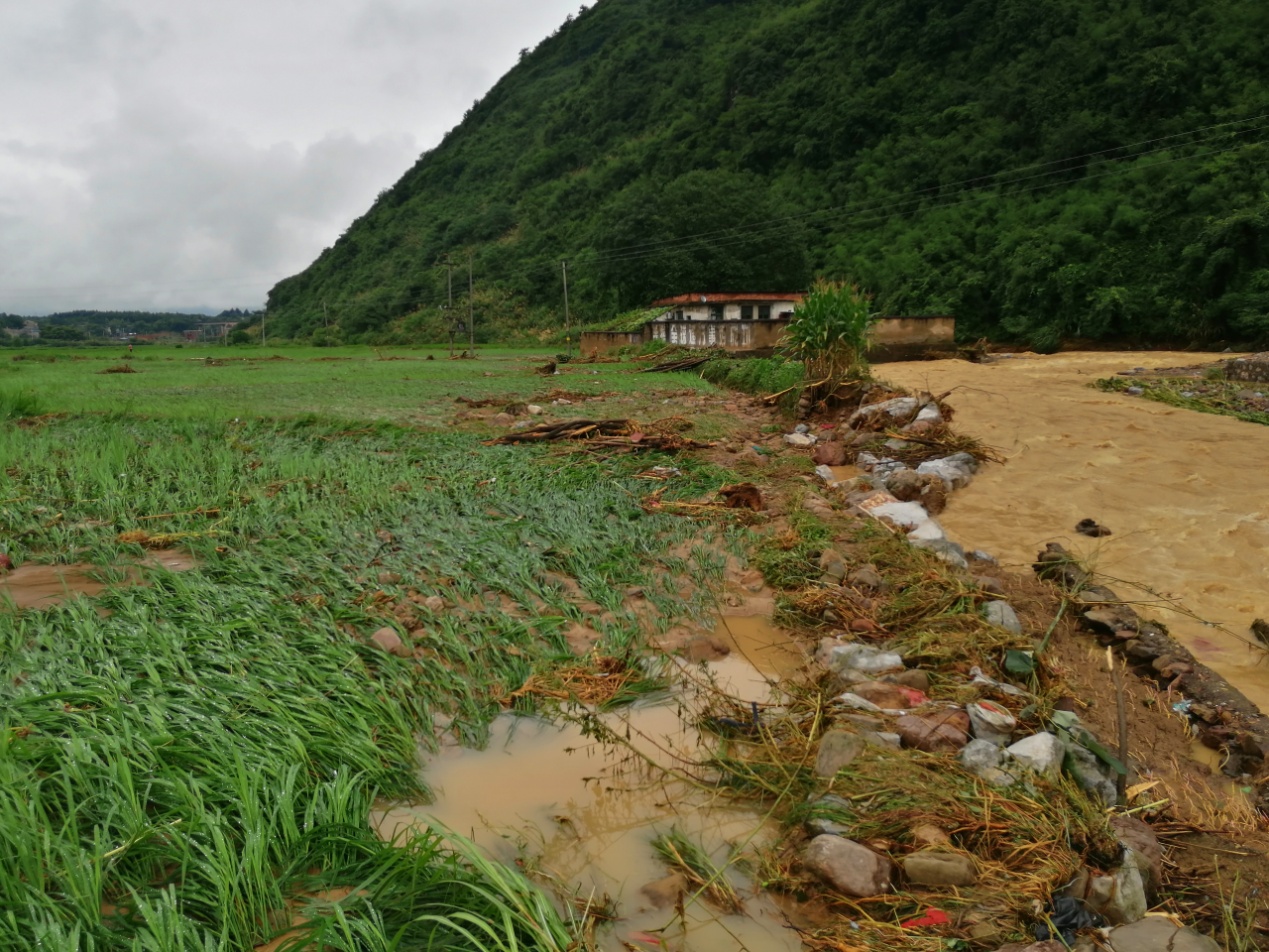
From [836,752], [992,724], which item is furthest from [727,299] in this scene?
[836,752]

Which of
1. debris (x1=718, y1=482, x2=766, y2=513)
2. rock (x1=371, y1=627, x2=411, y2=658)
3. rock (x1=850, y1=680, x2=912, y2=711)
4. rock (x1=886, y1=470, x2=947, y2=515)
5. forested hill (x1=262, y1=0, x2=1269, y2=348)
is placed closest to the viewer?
rock (x1=850, y1=680, x2=912, y2=711)

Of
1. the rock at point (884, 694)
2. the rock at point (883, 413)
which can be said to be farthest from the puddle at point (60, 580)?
the rock at point (883, 413)

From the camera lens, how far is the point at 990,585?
488 cm

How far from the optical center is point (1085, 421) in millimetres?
11500

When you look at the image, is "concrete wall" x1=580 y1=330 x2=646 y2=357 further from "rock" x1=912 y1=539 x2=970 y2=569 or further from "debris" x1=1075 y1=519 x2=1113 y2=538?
"rock" x1=912 y1=539 x2=970 y2=569

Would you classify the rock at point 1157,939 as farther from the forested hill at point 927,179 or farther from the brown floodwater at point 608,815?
the forested hill at point 927,179

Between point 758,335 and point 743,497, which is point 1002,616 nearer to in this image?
point 743,497

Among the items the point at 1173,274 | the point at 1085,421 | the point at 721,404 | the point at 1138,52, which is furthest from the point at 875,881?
the point at 1138,52

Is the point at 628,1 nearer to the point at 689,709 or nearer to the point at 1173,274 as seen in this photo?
the point at 1173,274

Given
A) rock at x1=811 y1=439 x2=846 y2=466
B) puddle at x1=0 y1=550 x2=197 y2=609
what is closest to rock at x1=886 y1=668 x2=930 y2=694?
puddle at x1=0 y1=550 x2=197 y2=609

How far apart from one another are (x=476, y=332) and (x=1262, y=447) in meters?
58.1

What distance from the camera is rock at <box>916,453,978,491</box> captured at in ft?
27.0

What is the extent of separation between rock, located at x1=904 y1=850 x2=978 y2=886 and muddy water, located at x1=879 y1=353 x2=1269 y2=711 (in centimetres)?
238

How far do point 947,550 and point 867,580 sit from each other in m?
1.00
